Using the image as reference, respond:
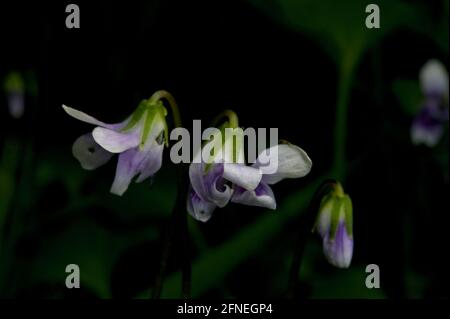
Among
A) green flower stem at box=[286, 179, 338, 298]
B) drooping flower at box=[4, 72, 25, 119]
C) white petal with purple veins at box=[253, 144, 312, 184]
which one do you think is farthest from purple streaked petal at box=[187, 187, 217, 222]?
drooping flower at box=[4, 72, 25, 119]

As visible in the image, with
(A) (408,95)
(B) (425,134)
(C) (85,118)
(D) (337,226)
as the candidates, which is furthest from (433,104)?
(C) (85,118)

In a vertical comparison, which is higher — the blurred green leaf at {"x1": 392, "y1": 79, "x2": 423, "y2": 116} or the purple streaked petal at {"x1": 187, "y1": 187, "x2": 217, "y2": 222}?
the blurred green leaf at {"x1": 392, "y1": 79, "x2": 423, "y2": 116}

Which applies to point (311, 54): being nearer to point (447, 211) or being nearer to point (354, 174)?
point (354, 174)

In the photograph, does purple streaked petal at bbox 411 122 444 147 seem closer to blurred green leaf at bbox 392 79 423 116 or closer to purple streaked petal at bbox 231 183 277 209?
blurred green leaf at bbox 392 79 423 116

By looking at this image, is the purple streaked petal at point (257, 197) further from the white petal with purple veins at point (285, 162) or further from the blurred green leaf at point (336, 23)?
the blurred green leaf at point (336, 23)

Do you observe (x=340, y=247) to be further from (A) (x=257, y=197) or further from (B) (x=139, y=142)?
(B) (x=139, y=142)

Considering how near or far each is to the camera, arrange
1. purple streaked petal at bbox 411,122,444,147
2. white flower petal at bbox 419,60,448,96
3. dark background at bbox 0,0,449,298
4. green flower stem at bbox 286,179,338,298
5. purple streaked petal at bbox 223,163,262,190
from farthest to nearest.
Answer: white flower petal at bbox 419,60,448,96 → purple streaked petal at bbox 411,122,444,147 → dark background at bbox 0,0,449,298 → green flower stem at bbox 286,179,338,298 → purple streaked petal at bbox 223,163,262,190
